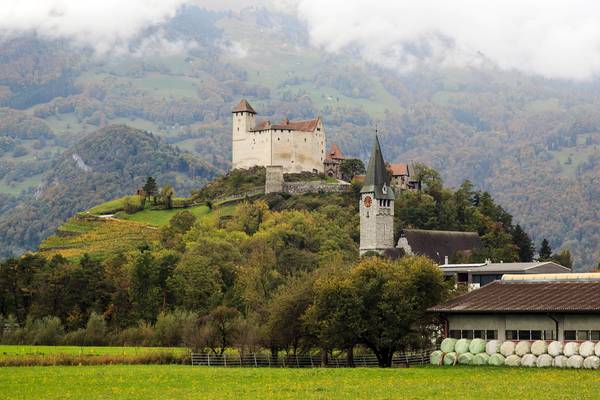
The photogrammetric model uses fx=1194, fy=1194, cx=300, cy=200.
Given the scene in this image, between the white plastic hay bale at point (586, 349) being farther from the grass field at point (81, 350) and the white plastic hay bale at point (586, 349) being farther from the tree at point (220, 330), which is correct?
the grass field at point (81, 350)

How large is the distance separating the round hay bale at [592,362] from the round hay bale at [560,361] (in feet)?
4.66

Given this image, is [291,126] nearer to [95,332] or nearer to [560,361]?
[95,332]

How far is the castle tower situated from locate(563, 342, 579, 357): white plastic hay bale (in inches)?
5186

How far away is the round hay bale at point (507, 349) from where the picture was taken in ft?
228

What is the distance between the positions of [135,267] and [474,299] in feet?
193

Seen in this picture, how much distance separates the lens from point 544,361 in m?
67.6

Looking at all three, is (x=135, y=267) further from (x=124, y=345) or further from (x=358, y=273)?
(x=358, y=273)

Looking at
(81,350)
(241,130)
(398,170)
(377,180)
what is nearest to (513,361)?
(81,350)

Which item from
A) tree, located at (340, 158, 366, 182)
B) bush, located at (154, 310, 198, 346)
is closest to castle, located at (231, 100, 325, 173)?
tree, located at (340, 158, 366, 182)

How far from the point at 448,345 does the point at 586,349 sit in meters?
9.49

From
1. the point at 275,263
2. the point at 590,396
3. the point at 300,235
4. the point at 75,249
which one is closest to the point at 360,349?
the point at 590,396

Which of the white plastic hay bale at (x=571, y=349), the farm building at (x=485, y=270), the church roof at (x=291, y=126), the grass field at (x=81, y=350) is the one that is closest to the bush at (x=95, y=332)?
the grass field at (x=81, y=350)

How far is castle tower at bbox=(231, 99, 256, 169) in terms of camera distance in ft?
644

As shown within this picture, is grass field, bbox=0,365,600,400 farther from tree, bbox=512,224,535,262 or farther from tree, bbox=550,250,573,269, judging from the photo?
tree, bbox=550,250,573,269
